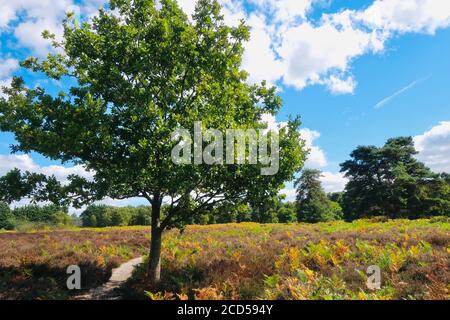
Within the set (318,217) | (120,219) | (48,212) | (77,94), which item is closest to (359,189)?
(318,217)

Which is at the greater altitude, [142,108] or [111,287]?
[142,108]

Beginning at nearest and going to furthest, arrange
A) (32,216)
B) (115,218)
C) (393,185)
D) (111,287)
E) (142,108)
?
1. (142,108)
2. (111,287)
3. (393,185)
4. (115,218)
5. (32,216)

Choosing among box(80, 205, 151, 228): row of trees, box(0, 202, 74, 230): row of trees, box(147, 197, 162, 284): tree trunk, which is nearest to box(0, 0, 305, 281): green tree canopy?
box(147, 197, 162, 284): tree trunk

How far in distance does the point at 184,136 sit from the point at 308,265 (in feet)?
24.4

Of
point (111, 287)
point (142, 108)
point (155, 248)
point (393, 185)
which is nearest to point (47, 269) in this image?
point (111, 287)

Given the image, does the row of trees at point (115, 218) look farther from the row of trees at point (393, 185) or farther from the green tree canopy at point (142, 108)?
the green tree canopy at point (142, 108)

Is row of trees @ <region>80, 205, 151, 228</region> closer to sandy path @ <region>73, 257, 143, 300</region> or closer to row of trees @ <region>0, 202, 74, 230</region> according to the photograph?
row of trees @ <region>0, 202, 74, 230</region>

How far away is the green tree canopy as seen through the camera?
495 inches

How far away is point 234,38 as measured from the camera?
14.8 meters

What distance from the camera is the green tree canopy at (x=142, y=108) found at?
1257cm

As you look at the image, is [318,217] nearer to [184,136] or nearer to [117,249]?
[117,249]

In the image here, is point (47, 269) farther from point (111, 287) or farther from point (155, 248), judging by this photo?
point (155, 248)

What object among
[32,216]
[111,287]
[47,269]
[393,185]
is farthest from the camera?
[32,216]

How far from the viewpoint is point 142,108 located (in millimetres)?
12805
